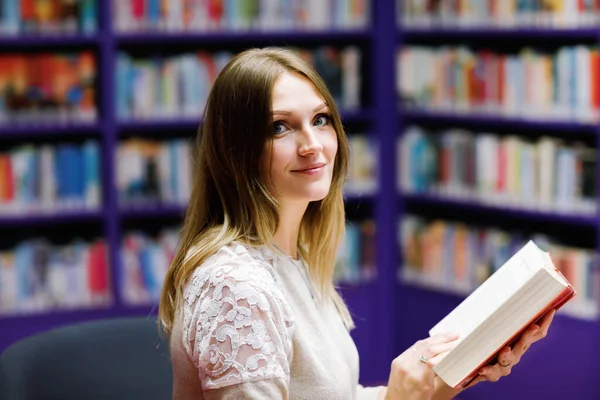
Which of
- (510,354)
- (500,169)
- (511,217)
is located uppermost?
(510,354)

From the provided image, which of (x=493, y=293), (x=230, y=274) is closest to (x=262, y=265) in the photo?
(x=230, y=274)

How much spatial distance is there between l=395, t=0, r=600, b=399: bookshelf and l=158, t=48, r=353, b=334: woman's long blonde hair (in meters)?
2.26

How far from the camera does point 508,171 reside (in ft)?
13.8

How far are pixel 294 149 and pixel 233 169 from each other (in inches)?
4.6

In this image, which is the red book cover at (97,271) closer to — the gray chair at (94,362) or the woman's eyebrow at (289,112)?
the gray chair at (94,362)

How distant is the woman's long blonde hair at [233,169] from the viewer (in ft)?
6.03

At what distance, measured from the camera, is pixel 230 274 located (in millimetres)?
1719

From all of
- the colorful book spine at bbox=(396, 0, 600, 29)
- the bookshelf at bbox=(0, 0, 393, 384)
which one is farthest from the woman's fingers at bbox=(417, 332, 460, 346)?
the bookshelf at bbox=(0, 0, 393, 384)

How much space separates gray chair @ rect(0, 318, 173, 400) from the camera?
6.31 ft

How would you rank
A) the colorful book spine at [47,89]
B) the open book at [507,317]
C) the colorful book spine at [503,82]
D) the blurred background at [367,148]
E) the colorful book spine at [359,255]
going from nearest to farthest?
the open book at [507,317], the colorful book spine at [503,82], the blurred background at [367,148], the colorful book spine at [47,89], the colorful book spine at [359,255]

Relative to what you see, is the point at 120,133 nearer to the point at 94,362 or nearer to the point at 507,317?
the point at 94,362

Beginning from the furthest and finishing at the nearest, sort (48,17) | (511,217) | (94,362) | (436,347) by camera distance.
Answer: (511,217) < (48,17) < (94,362) < (436,347)

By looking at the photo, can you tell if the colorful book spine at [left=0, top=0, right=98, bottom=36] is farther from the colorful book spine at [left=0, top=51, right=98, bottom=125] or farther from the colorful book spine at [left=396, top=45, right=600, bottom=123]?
the colorful book spine at [left=396, top=45, right=600, bottom=123]

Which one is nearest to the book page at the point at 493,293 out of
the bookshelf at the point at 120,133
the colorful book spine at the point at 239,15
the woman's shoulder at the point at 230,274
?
the woman's shoulder at the point at 230,274
